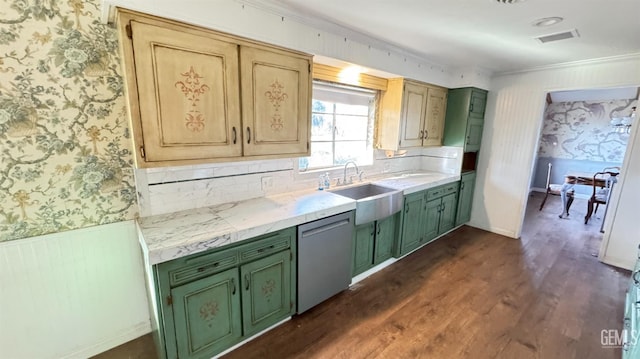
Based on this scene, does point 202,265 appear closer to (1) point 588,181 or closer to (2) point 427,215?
(2) point 427,215

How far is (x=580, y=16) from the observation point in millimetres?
1787

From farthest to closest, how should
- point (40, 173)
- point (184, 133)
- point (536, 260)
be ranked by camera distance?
point (536, 260), point (184, 133), point (40, 173)

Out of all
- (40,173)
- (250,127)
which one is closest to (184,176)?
(250,127)

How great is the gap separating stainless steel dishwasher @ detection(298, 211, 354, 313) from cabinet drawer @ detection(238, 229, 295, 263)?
0.35 ft

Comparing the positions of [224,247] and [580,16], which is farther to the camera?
[580,16]

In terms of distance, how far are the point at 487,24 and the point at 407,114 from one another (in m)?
1.26

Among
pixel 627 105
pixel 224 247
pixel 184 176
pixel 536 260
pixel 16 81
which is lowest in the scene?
pixel 536 260

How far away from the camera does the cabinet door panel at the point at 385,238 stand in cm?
272

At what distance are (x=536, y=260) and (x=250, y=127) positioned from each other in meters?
3.62

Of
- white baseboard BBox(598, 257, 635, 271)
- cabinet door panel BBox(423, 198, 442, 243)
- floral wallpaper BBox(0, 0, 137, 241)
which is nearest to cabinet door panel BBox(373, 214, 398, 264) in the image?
cabinet door panel BBox(423, 198, 442, 243)

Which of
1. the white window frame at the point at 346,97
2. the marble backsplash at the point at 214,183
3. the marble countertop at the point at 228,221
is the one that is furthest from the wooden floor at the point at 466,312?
the white window frame at the point at 346,97

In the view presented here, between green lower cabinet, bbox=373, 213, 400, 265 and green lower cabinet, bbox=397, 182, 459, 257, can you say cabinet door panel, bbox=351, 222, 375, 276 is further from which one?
green lower cabinet, bbox=397, 182, 459, 257

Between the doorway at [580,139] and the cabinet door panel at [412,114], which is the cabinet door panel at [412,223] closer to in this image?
the cabinet door panel at [412,114]

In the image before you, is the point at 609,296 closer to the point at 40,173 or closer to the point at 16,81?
the point at 40,173
